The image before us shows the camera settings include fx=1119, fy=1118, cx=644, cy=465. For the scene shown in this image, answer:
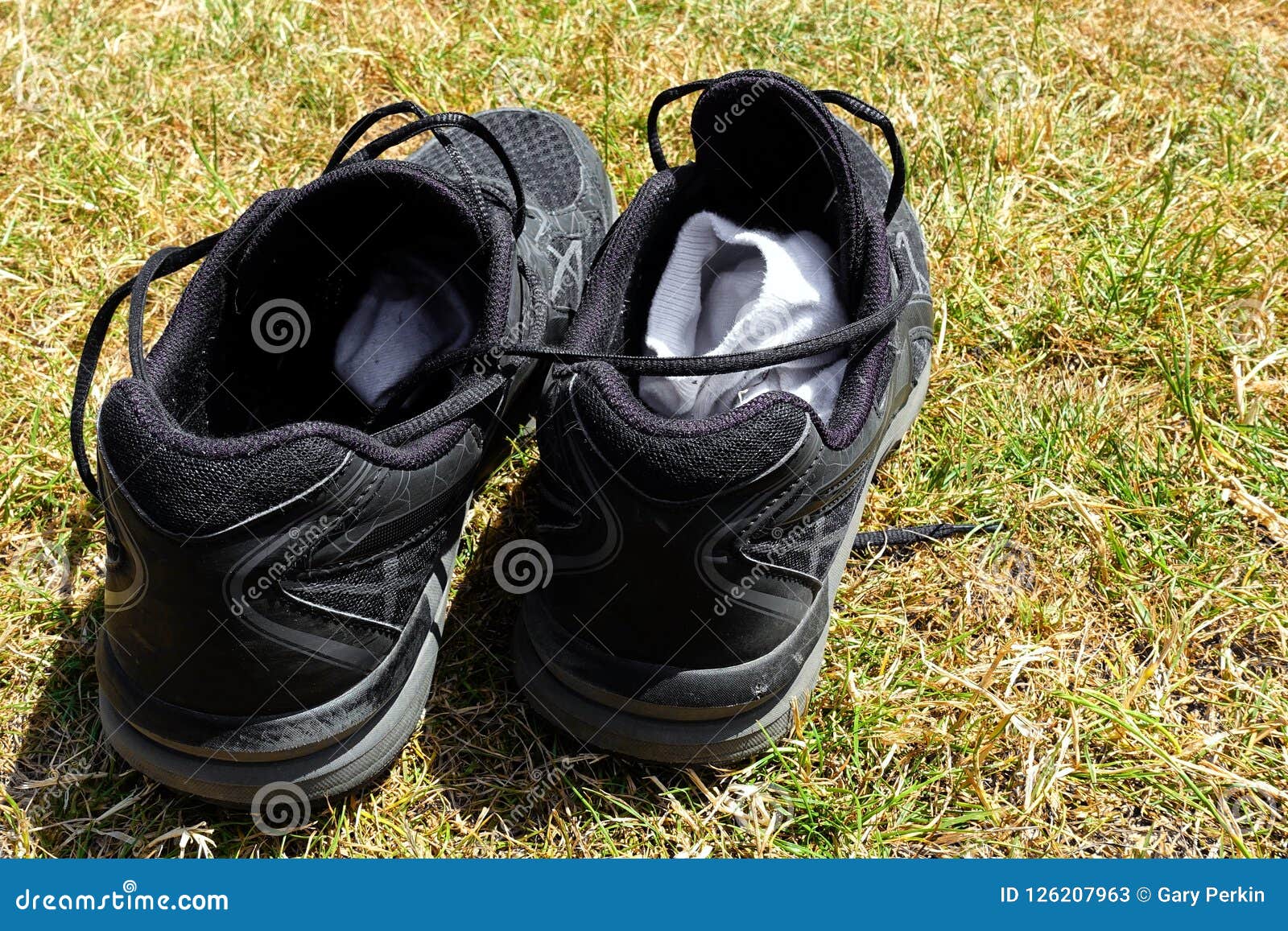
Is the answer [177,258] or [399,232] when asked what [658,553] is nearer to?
[399,232]

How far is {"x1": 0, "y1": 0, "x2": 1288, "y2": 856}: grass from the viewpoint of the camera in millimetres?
1927

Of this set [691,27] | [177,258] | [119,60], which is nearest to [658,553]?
[177,258]

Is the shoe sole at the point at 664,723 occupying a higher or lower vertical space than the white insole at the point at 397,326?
lower

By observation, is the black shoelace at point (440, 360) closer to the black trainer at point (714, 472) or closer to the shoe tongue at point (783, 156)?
the black trainer at point (714, 472)

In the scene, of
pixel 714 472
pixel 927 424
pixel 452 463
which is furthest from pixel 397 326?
pixel 927 424

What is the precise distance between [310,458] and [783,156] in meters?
1.07

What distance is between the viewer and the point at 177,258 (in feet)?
6.39

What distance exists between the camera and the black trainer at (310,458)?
160 cm

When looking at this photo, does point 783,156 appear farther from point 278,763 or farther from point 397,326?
point 278,763

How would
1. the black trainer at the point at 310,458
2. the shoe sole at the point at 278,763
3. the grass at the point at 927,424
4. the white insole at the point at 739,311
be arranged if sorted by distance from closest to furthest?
the black trainer at the point at 310,458
the shoe sole at the point at 278,763
the grass at the point at 927,424
the white insole at the point at 739,311

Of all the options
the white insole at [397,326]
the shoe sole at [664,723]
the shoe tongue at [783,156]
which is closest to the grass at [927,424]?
the shoe sole at [664,723]

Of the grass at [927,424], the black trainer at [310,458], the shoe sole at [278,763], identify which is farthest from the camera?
the grass at [927,424]

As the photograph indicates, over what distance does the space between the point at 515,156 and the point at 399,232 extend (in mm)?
549

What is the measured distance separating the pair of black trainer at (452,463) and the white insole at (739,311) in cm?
3
